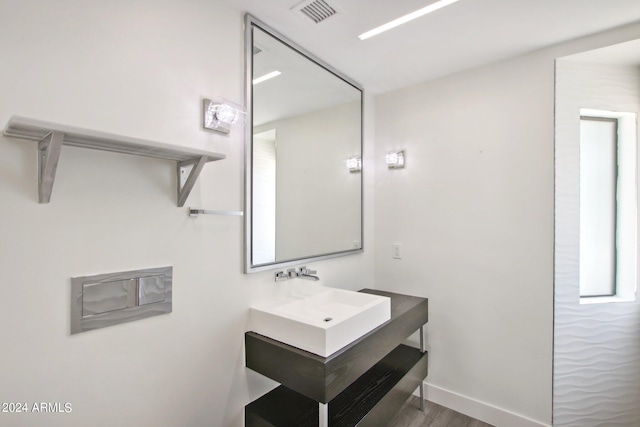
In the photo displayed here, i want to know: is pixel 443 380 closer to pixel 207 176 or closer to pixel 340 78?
pixel 207 176

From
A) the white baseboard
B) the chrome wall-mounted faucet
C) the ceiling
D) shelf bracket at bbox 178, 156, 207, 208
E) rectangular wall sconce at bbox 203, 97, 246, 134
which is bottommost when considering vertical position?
the white baseboard

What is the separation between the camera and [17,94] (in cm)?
98

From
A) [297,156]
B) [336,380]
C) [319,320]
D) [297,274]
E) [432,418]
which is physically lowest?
[432,418]

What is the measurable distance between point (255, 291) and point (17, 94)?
1.27m

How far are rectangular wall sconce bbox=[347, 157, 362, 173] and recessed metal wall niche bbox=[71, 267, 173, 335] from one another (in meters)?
1.65

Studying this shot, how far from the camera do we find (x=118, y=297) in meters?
1.19

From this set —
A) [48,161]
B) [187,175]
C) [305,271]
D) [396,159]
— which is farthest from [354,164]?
[48,161]

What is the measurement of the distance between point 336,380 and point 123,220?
45.7 inches

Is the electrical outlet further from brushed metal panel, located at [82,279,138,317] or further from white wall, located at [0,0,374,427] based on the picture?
brushed metal panel, located at [82,279,138,317]

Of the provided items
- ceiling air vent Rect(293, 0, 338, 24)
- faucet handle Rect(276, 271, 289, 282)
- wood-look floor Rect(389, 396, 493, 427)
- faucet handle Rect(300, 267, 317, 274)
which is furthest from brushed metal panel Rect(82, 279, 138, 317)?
wood-look floor Rect(389, 396, 493, 427)

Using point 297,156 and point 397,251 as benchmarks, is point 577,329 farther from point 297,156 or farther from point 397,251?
point 297,156

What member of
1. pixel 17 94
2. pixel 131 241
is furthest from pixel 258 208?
pixel 17 94

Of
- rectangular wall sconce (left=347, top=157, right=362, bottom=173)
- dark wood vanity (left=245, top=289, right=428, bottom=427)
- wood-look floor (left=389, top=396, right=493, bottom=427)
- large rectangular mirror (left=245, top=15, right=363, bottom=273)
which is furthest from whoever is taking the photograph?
rectangular wall sconce (left=347, top=157, right=362, bottom=173)

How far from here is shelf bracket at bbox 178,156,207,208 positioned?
50.1 inches
